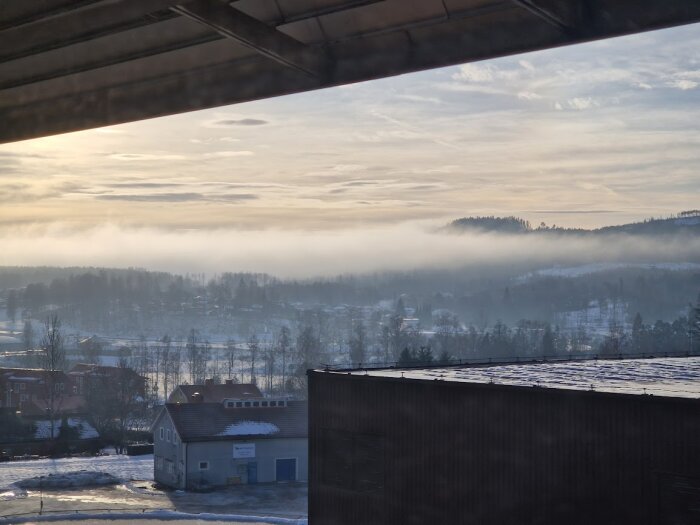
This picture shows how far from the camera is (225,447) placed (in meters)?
23.6

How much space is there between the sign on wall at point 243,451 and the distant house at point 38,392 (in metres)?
15.9

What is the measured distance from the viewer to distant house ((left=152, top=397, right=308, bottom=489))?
76.2 feet

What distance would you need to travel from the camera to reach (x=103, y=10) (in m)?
3.58

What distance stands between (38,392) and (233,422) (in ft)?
64.0

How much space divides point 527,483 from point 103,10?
680cm

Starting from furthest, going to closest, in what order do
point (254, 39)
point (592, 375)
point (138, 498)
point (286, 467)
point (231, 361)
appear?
point (231, 361), point (286, 467), point (138, 498), point (592, 375), point (254, 39)

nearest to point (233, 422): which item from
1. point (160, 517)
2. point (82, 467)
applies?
point (82, 467)

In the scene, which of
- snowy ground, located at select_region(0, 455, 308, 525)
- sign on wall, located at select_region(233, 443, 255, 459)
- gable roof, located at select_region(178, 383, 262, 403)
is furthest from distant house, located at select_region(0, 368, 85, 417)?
sign on wall, located at select_region(233, 443, 255, 459)

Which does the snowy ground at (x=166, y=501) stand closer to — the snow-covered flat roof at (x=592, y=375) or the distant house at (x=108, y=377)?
the snow-covered flat roof at (x=592, y=375)

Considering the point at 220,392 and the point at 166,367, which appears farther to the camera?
the point at 166,367

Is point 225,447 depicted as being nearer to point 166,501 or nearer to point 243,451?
point 243,451

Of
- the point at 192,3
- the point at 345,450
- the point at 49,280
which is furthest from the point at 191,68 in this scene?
the point at 49,280

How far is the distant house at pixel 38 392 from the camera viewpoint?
3747 cm

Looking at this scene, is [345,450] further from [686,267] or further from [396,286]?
[686,267]
